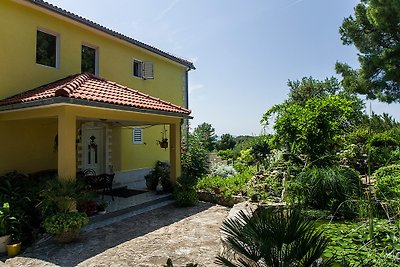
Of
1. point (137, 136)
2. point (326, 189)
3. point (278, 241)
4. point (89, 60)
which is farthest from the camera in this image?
point (137, 136)

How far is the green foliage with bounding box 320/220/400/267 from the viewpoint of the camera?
12.9 feet

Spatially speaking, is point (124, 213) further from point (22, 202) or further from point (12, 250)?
point (12, 250)

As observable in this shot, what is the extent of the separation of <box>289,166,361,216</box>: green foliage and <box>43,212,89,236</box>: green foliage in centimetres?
566

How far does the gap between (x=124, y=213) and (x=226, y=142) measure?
28.1 m

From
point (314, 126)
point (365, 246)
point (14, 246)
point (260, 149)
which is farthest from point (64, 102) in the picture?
point (260, 149)

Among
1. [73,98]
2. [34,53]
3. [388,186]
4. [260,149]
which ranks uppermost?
[34,53]

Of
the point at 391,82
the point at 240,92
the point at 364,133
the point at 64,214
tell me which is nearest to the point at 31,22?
the point at 64,214

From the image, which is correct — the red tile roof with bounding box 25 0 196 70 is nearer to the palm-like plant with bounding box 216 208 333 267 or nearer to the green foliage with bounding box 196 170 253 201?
the green foliage with bounding box 196 170 253 201

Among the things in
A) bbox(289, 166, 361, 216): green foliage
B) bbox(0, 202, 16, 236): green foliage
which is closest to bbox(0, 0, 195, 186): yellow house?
bbox(0, 202, 16, 236): green foliage

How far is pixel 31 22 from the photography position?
419 inches

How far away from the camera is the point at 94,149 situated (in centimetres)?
1373

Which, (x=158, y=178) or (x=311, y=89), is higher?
(x=311, y=89)

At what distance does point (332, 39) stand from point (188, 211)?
42.0 feet

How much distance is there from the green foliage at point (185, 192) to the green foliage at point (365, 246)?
20.9ft
